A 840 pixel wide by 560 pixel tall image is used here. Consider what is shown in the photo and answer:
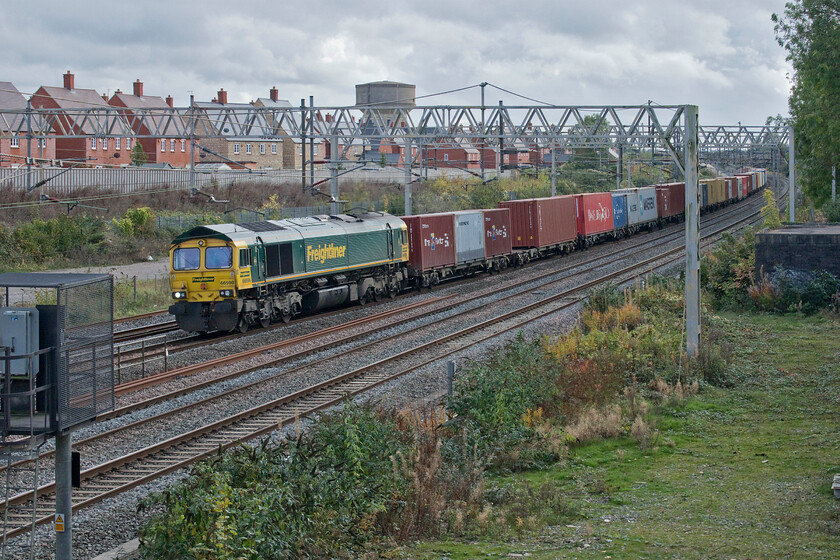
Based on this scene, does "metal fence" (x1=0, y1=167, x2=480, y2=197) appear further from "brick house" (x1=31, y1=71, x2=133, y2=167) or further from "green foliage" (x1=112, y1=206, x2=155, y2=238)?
"brick house" (x1=31, y1=71, x2=133, y2=167)

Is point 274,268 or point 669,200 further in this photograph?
point 669,200

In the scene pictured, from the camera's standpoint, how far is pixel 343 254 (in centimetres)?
2775

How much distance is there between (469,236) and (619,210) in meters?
18.7

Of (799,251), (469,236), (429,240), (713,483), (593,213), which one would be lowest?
(713,483)

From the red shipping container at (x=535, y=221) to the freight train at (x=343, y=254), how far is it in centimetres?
5

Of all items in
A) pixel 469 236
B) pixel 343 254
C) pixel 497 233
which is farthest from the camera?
pixel 497 233

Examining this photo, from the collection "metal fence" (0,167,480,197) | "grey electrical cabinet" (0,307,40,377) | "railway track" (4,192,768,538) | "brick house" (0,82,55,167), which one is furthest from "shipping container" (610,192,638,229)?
"grey electrical cabinet" (0,307,40,377)

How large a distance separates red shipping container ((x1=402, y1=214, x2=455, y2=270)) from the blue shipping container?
19210 mm

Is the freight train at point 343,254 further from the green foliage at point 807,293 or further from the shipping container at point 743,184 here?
the shipping container at point 743,184

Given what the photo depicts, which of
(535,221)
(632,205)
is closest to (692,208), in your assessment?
(535,221)

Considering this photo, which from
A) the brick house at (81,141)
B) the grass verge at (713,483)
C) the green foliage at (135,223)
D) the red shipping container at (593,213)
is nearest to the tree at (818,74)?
the red shipping container at (593,213)

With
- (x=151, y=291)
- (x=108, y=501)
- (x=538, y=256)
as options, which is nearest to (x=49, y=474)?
(x=108, y=501)

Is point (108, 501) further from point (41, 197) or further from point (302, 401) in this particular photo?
point (41, 197)

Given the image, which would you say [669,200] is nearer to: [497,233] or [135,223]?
[497,233]
